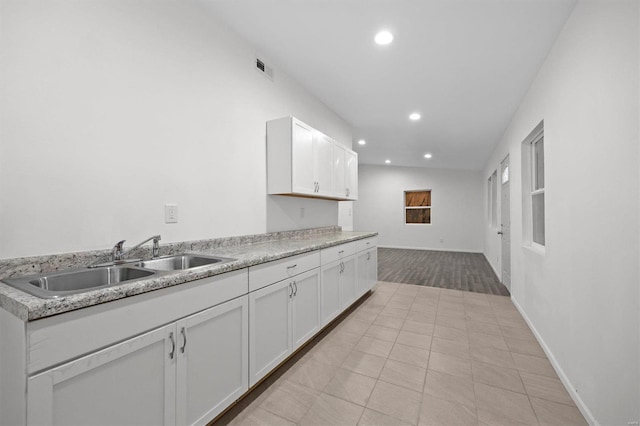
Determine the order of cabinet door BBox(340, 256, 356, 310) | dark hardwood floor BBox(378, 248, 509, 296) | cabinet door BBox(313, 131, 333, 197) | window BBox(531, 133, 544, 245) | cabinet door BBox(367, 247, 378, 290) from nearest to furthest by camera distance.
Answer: window BBox(531, 133, 544, 245) < cabinet door BBox(340, 256, 356, 310) < cabinet door BBox(313, 131, 333, 197) < cabinet door BBox(367, 247, 378, 290) < dark hardwood floor BBox(378, 248, 509, 296)

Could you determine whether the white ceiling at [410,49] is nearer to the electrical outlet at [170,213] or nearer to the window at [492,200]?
the electrical outlet at [170,213]

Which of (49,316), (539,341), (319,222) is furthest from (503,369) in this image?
(49,316)

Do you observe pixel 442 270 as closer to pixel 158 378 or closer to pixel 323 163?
pixel 323 163

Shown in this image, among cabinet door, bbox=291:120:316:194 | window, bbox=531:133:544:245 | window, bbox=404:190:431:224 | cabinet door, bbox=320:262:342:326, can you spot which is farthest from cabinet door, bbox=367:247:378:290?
window, bbox=404:190:431:224

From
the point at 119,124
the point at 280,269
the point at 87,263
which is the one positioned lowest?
the point at 280,269

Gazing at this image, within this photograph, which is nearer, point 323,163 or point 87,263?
point 87,263

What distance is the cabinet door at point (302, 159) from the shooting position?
2.72m

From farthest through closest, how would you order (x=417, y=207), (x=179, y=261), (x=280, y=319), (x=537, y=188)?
(x=417, y=207) < (x=537, y=188) < (x=280, y=319) < (x=179, y=261)

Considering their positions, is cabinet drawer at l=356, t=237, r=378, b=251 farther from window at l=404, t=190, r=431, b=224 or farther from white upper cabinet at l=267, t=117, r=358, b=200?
window at l=404, t=190, r=431, b=224

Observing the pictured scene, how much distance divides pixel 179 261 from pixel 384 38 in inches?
93.5

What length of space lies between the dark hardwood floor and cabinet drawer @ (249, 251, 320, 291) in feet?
9.42

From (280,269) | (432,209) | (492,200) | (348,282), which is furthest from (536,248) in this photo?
(432,209)

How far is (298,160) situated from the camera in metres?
2.79

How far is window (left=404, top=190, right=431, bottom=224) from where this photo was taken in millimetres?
8875
